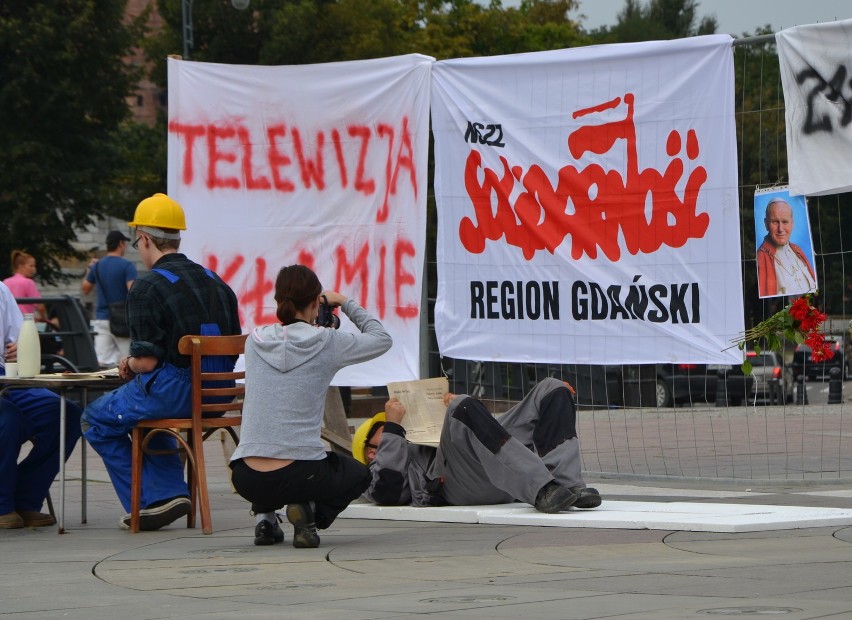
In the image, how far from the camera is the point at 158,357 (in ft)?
24.0

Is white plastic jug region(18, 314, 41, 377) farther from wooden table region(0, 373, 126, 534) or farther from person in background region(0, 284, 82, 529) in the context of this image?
person in background region(0, 284, 82, 529)

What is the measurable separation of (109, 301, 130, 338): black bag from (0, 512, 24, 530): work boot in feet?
23.1

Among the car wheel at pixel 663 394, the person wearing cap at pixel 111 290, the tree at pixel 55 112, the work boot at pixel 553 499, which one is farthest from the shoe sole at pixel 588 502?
the tree at pixel 55 112

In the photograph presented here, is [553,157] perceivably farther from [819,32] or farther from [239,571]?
[239,571]

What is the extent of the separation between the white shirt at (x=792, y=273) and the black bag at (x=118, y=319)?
787 cm

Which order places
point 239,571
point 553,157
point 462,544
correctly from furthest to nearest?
point 553,157 → point 462,544 → point 239,571

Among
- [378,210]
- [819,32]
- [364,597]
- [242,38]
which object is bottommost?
[364,597]

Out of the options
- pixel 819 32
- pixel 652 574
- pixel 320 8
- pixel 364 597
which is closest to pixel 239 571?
pixel 364 597

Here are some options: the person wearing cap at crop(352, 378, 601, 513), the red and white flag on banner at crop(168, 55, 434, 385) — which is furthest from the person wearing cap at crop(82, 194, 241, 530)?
the red and white flag on banner at crop(168, 55, 434, 385)

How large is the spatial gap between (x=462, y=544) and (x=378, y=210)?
3868 millimetres

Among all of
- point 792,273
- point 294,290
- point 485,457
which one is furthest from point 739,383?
point 294,290

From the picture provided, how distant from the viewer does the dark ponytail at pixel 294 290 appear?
261 inches

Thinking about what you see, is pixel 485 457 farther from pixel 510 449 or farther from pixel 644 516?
pixel 644 516

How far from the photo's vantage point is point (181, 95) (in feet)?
35.0
